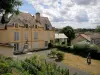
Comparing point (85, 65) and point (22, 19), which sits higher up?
point (22, 19)

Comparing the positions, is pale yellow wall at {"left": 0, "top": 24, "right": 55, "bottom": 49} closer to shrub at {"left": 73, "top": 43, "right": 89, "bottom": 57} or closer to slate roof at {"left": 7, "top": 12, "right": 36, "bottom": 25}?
slate roof at {"left": 7, "top": 12, "right": 36, "bottom": 25}

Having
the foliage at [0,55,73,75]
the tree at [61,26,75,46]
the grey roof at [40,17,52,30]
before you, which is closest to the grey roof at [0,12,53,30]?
the grey roof at [40,17,52,30]

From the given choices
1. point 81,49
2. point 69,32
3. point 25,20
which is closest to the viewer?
point 81,49

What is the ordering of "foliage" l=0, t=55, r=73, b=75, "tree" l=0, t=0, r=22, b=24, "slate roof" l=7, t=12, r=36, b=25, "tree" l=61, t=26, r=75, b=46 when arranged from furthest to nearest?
"tree" l=61, t=26, r=75, b=46 → "slate roof" l=7, t=12, r=36, b=25 → "tree" l=0, t=0, r=22, b=24 → "foliage" l=0, t=55, r=73, b=75

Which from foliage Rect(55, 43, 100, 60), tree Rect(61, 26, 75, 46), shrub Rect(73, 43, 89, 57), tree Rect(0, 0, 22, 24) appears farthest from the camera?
tree Rect(61, 26, 75, 46)

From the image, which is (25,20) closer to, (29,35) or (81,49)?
(29,35)

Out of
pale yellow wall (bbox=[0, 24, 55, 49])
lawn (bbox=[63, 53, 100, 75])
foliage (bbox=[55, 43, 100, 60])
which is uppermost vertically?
pale yellow wall (bbox=[0, 24, 55, 49])

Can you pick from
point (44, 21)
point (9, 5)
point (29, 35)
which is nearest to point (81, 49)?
point (29, 35)

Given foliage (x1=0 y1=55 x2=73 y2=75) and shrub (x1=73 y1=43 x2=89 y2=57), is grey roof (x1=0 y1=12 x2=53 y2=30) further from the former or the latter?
foliage (x1=0 y1=55 x2=73 y2=75)

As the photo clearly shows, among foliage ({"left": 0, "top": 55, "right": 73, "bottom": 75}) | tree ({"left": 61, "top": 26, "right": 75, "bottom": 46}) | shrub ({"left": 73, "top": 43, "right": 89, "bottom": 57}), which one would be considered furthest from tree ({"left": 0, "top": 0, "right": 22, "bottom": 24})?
tree ({"left": 61, "top": 26, "right": 75, "bottom": 46})

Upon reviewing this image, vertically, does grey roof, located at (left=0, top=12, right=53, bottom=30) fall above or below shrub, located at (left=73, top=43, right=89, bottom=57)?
above

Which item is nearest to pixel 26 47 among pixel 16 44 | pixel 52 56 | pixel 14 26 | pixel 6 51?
pixel 16 44

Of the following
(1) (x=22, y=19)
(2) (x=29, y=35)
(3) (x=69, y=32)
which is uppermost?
(1) (x=22, y=19)

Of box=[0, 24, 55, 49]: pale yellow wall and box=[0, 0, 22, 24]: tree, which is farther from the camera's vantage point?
box=[0, 24, 55, 49]: pale yellow wall
